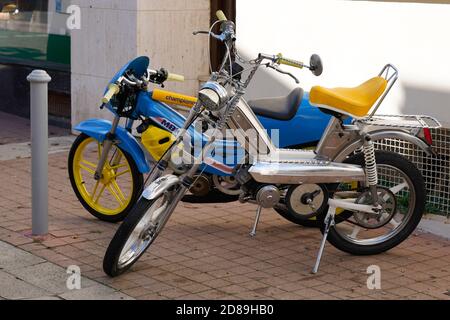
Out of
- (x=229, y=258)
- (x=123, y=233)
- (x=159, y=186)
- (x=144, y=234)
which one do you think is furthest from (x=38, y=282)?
(x=229, y=258)

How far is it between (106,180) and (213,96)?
1.55 m

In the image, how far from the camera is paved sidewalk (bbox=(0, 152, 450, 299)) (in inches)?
243

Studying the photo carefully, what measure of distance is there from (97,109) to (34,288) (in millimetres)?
4737

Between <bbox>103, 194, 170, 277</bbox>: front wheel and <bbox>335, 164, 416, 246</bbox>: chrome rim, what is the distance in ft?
3.95

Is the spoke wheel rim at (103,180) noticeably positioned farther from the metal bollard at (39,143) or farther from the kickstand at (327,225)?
the kickstand at (327,225)

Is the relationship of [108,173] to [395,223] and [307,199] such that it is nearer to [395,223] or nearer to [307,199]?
[307,199]

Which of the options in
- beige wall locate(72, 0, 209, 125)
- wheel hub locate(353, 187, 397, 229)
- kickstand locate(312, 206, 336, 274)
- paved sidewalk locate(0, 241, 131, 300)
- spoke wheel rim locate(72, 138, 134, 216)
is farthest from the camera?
beige wall locate(72, 0, 209, 125)

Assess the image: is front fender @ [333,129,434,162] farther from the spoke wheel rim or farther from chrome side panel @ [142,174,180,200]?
the spoke wheel rim

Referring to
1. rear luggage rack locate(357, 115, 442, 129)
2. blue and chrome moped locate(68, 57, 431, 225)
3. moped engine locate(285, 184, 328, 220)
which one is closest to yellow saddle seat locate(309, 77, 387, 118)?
rear luggage rack locate(357, 115, 442, 129)

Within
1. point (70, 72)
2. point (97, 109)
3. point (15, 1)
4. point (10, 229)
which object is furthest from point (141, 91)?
point (15, 1)

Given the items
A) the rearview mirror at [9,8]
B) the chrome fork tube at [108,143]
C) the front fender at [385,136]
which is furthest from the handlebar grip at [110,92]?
the rearview mirror at [9,8]

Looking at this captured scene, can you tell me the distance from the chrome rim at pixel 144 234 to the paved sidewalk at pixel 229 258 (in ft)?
0.41

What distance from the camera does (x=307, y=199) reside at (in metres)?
6.64
